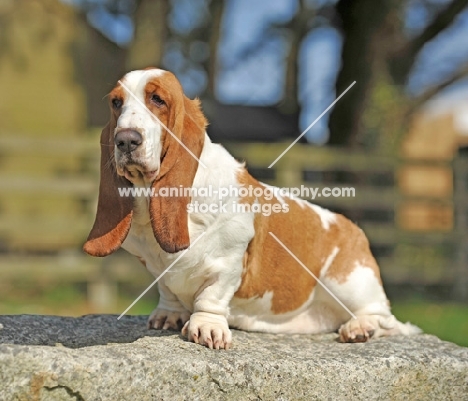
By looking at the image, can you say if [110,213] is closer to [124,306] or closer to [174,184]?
[174,184]

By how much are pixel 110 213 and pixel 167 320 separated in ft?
2.38

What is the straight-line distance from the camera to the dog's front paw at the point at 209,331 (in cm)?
302

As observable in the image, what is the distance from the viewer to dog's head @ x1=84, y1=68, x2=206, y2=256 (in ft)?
9.18

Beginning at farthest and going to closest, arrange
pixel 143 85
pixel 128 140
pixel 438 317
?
1. pixel 438 317
2. pixel 143 85
3. pixel 128 140

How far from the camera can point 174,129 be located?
2959 mm

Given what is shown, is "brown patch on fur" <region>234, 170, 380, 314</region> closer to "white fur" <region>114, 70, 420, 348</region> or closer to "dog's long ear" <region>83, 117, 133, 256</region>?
"white fur" <region>114, 70, 420, 348</region>

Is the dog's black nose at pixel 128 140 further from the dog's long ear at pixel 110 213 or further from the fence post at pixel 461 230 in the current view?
the fence post at pixel 461 230

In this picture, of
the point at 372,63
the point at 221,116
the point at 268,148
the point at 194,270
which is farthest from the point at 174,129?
the point at 221,116

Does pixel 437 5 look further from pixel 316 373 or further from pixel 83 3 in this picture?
pixel 316 373

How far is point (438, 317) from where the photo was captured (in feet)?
27.1

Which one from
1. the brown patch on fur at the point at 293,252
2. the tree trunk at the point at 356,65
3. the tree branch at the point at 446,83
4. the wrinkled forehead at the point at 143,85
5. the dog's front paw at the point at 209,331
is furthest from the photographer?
the tree branch at the point at 446,83

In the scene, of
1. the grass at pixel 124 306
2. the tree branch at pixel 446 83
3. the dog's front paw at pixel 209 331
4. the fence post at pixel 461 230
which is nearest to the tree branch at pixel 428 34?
the tree branch at pixel 446 83

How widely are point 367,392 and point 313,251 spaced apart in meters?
0.84

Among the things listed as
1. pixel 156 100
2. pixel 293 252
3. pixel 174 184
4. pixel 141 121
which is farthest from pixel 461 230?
pixel 141 121
